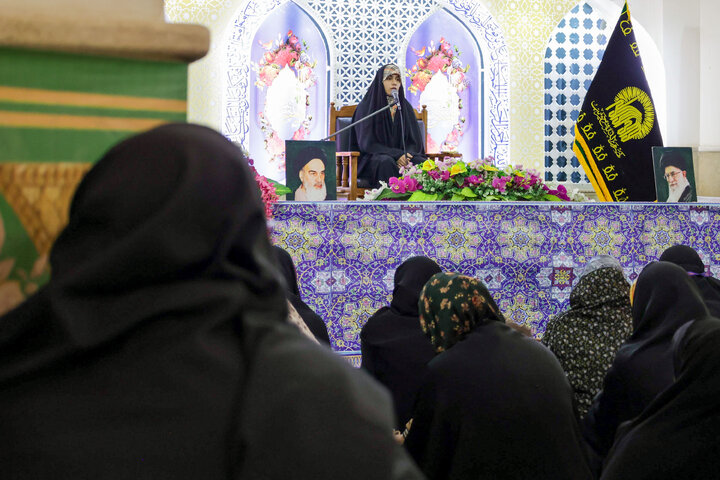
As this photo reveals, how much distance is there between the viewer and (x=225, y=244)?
67cm

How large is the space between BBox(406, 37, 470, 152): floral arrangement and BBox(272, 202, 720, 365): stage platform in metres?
3.01

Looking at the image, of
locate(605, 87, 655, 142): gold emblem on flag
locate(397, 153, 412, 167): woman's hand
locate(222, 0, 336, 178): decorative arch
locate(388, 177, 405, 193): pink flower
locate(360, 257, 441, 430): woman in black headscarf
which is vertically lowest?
locate(360, 257, 441, 430): woman in black headscarf

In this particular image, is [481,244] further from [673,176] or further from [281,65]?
[281,65]

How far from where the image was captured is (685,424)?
151cm

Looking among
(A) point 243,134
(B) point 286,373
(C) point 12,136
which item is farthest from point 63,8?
(A) point 243,134

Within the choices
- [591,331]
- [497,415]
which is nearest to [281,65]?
[591,331]

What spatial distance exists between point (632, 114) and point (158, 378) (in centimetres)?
482

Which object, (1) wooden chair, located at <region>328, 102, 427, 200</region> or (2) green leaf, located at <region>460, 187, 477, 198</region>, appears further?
(1) wooden chair, located at <region>328, 102, 427, 200</region>

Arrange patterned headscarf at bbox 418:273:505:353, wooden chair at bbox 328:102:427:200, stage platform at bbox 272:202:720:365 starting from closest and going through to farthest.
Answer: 1. patterned headscarf at bbox 418:273:505:353
2. stage platform at bbox 272:202:720:365
3. wooden chair at bbox 328:102:427:200

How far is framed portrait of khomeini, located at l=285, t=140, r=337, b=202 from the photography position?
3.83m

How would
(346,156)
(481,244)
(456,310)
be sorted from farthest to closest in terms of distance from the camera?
(346,156) < (481,244) < (456,310)

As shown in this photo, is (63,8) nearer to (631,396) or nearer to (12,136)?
(12,136)

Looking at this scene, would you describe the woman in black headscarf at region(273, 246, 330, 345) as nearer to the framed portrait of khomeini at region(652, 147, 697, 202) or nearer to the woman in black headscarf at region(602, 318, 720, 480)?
the woman in black headscarf at region(602, 318, 720, 480)

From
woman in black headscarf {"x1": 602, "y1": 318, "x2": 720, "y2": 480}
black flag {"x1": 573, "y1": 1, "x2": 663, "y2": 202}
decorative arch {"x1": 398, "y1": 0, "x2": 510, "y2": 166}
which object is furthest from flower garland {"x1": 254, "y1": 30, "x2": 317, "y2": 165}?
woman in black headscarf {"x1": 602, "y1": 318, "x2": 720, "y2": 480}
